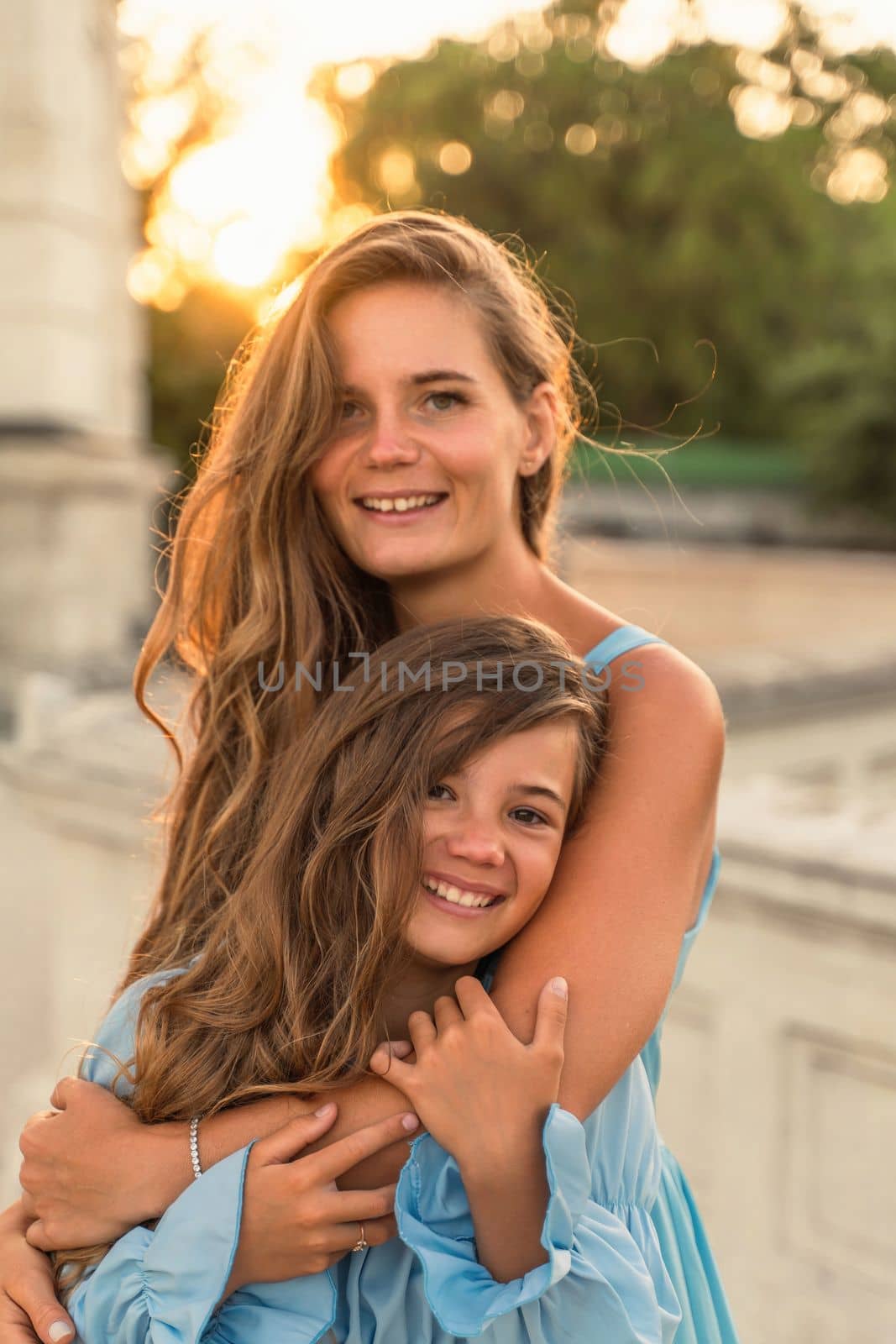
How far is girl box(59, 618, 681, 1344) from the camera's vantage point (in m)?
1.42

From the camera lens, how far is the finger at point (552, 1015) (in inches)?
57.1

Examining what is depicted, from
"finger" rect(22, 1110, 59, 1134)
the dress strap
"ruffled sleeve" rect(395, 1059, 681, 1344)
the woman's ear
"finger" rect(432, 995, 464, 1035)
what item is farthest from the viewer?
the woman's ear

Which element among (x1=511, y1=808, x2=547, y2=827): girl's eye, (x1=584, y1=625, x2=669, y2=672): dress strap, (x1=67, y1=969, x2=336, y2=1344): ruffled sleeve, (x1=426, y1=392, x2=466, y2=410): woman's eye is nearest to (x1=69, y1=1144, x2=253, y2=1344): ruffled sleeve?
(x1=67, y1=969, x2=336, y2=1344): ruffled sleeve

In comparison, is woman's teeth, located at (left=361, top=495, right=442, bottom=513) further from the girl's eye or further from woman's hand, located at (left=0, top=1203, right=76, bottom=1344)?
woman's hand, located at (left=0, top=1203, right=76, bottom=1344)

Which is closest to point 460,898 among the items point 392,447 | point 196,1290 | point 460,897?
point 460,897

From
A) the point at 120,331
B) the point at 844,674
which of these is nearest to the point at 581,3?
the point at 120,331

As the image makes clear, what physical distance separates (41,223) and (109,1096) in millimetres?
4518

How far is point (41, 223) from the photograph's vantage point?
5.30 meters

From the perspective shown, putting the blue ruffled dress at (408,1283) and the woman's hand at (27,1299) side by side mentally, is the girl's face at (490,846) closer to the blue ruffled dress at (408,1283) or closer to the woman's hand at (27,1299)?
the blue ruffled dress at (408,1283)

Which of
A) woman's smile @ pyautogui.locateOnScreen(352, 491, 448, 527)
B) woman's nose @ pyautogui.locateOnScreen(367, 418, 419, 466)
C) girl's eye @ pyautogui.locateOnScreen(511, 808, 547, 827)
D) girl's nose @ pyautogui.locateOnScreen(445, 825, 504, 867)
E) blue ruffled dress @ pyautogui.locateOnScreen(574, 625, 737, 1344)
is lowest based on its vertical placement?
blue ruffled dress @ pyautogui.locateOnScreen(574, 625, 737, 1344)

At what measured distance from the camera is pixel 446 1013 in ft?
4.92

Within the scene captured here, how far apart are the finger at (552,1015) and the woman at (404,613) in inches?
1.0

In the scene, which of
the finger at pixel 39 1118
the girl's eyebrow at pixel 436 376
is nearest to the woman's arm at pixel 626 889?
the girl's eyebrow at pixel 436 376

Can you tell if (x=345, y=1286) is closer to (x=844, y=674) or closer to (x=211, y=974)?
(x=211, y=974)
